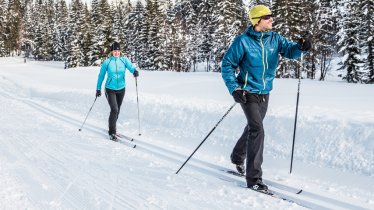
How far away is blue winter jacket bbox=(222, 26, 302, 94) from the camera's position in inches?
188

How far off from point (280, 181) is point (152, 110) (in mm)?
6776

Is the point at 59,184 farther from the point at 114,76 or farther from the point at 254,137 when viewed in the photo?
the point at 114,76

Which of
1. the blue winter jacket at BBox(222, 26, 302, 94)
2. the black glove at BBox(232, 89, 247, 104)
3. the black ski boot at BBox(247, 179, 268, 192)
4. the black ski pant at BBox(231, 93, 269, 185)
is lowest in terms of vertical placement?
the black ski boot at BBox(247, 179, 268, 192)

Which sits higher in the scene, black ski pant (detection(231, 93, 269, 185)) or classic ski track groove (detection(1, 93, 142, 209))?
black ski pant (detection(231, 93, 269, 185))

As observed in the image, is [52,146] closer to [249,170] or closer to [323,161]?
[249,170]

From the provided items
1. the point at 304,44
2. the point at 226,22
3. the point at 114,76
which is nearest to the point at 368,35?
the point at 226,22

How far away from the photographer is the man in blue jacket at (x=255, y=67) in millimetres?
4758

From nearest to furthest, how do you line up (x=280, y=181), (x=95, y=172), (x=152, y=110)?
(x=280, y=181), (x=95, y=172), (x=152, y=110)

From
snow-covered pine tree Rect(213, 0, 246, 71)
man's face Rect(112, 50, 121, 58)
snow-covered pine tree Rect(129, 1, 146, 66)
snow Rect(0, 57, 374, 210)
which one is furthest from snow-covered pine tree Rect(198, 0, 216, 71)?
snow Rect(0, 57, 374, 210)

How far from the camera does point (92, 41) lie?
58500 millimetres

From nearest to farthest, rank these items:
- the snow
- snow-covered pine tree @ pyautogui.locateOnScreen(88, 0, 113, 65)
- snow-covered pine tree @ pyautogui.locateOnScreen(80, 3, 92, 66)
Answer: the snow
snow-covered pine tree @ pyautogui.locateOnScreen(88, 0, 113, 65)
snow-covered pine tree @ pyautogui.locateOnScreen(80, 3, 92, 66)

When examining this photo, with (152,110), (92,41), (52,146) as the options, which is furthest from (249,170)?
(92,41)

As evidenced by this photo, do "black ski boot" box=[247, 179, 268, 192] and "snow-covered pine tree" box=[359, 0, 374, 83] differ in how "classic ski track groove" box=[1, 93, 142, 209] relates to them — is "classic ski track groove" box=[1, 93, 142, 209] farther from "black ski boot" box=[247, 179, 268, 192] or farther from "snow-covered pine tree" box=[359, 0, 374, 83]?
"snow-covered pine tree" box=[359, 0, 374, 83]

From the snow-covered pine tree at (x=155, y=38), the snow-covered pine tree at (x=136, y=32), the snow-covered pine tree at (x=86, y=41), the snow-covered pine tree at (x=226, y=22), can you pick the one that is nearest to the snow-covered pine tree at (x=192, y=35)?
the snow-covered pine tree at (x=136, y=32)
